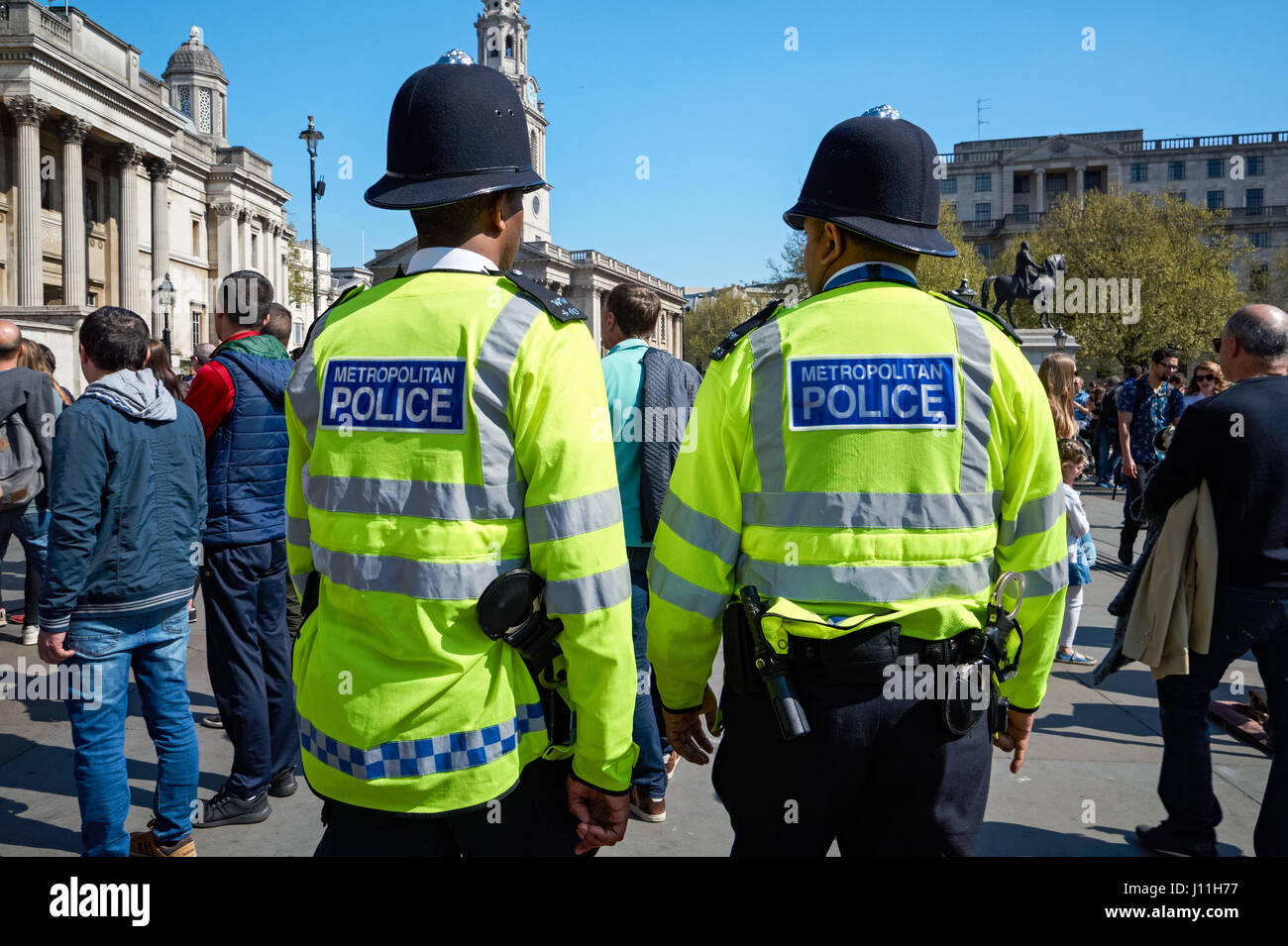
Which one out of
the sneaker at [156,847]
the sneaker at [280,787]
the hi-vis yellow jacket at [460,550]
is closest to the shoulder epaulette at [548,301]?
the hi-vis yellow jacket at [460,550]

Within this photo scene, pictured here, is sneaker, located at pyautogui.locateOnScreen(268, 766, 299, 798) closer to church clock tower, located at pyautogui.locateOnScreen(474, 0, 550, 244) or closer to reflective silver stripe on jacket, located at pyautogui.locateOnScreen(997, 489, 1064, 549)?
reflective silver stripe on jacket, located at pyautogui.locateOnScreen(997, 489, 1064, 549)

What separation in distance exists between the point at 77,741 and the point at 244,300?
2113 millimetres

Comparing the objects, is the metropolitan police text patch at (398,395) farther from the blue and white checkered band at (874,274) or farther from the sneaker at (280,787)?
the sneaker at (280,787)

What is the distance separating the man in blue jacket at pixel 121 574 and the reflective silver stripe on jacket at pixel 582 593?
7.59ft

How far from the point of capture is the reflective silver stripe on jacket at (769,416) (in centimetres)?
213

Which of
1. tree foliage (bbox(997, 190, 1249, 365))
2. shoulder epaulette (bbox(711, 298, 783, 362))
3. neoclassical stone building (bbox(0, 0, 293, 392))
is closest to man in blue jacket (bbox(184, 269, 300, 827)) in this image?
shoulder epaulette (bbox(711, 298, 783, 362))

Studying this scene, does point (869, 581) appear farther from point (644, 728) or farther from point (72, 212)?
point (72, 212)

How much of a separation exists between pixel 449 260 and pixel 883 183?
3.40ft

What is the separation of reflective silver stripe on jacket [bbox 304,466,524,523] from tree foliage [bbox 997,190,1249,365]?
37536 mm

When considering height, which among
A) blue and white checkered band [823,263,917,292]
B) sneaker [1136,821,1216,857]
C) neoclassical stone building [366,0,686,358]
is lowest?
sneaker [1136,821,1216,857]

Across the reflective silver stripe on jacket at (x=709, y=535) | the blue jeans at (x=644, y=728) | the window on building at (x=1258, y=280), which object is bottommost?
the blue jeans at (x=644, y=728)

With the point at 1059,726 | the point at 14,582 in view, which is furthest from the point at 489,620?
the point at 14,582

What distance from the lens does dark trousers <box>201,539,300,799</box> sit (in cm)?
423

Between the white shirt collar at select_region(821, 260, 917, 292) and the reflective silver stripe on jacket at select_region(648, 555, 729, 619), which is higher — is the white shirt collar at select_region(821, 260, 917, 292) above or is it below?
above
